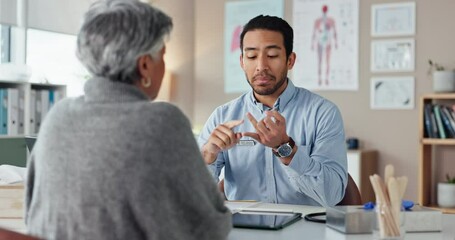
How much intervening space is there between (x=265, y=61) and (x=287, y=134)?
39 centimetres

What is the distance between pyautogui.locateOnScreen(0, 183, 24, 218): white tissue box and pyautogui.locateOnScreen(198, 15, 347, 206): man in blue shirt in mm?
657

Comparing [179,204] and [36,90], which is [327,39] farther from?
[179,204]

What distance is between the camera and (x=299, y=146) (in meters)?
2.28

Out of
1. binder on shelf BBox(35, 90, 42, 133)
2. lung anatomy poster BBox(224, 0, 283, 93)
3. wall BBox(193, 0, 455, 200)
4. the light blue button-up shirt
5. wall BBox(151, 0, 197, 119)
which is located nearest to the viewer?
the light blue button-up shirt

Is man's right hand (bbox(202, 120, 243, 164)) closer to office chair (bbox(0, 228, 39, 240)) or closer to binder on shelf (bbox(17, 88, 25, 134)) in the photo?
office chair (bbox(0, 228, 39, 240))

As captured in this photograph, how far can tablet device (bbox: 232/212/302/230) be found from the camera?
1626mm

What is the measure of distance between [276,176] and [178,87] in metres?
3.33

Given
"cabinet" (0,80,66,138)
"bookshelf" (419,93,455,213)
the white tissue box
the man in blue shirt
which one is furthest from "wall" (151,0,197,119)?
the white tissue box

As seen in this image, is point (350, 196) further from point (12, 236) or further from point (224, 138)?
point (12, 236)

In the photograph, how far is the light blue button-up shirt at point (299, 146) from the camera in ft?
7.47

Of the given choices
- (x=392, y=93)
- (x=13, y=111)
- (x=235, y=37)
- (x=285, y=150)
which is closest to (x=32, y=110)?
(x=13, y=111)

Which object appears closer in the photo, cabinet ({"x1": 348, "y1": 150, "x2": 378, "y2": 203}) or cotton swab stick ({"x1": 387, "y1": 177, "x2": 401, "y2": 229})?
cotton swab stick ({"x1": 387, "y1": 177, "x2": 401, "y2": 229})

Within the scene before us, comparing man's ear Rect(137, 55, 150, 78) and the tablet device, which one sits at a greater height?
man's ear Rect(137, 55, 150, 78)

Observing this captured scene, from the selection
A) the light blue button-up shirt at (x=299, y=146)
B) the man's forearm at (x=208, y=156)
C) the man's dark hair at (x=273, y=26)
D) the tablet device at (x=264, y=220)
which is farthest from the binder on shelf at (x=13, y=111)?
the tablet device at (x=264, y=220)
